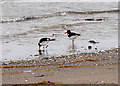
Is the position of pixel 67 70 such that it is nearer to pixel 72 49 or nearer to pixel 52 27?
pixel 72 49

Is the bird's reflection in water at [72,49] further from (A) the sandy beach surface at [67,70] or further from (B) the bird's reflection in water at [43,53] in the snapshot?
(B) the bird's reflection in water at [43,53]

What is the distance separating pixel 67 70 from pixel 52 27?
8.61 meters

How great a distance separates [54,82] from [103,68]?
1814mm

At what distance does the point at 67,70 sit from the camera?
25.9ft

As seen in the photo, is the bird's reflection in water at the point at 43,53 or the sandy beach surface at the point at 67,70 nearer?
the sandy beach surface at the point at 67,70

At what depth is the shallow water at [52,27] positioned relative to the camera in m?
11.2

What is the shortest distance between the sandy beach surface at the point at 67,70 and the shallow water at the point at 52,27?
1.09m

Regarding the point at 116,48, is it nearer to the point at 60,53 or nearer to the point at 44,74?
the point at 60,53

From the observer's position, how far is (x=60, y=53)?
1055 cm

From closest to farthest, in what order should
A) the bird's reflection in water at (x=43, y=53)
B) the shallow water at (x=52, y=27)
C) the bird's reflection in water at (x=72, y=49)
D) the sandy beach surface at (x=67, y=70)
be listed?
the sandy beach surface at (x=67, y=70) < the bird's reflection in water at (x=43, y=53) < the bird's reflection in water at (x=72, y=49) < the shallow water at (x=52, y=27)

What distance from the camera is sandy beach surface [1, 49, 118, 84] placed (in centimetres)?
685

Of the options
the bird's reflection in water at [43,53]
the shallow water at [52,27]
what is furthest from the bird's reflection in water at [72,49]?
the bird's reflection in water at [43,53]

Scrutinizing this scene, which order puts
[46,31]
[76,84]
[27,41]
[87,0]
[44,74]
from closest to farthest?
[76,84] < [44,74] < [27,41] < [46,31] < [87,0]

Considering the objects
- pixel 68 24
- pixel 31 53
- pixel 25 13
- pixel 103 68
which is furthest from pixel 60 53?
pixel 25 13
